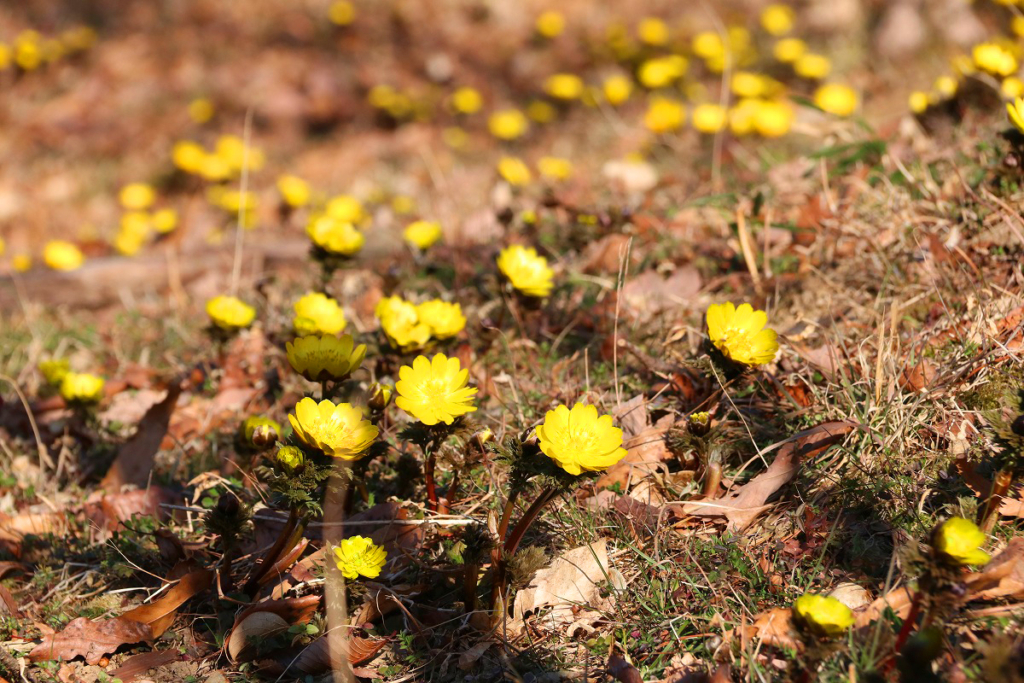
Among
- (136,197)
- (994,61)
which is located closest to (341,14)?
(136,197)

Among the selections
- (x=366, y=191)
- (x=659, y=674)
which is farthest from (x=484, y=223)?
(x=659, y=674)

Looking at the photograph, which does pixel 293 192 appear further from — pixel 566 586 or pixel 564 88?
pixel 566 586

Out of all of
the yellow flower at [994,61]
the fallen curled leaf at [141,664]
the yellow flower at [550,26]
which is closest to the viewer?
Answer: the fallen curled leaf at [141,664]

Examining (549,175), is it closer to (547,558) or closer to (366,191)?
(366,191)

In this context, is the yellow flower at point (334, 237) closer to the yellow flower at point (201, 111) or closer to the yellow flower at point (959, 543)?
the yellow flower at point (959, 543)

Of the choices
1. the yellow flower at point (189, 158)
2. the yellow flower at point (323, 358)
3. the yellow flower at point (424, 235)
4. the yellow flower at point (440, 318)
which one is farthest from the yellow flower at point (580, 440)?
the yellow flower at point (189, 158)

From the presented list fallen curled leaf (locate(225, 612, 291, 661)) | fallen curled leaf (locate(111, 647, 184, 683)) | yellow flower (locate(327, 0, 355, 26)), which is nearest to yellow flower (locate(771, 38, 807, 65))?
yellow flower (locate(327, 0, 355, 26))
